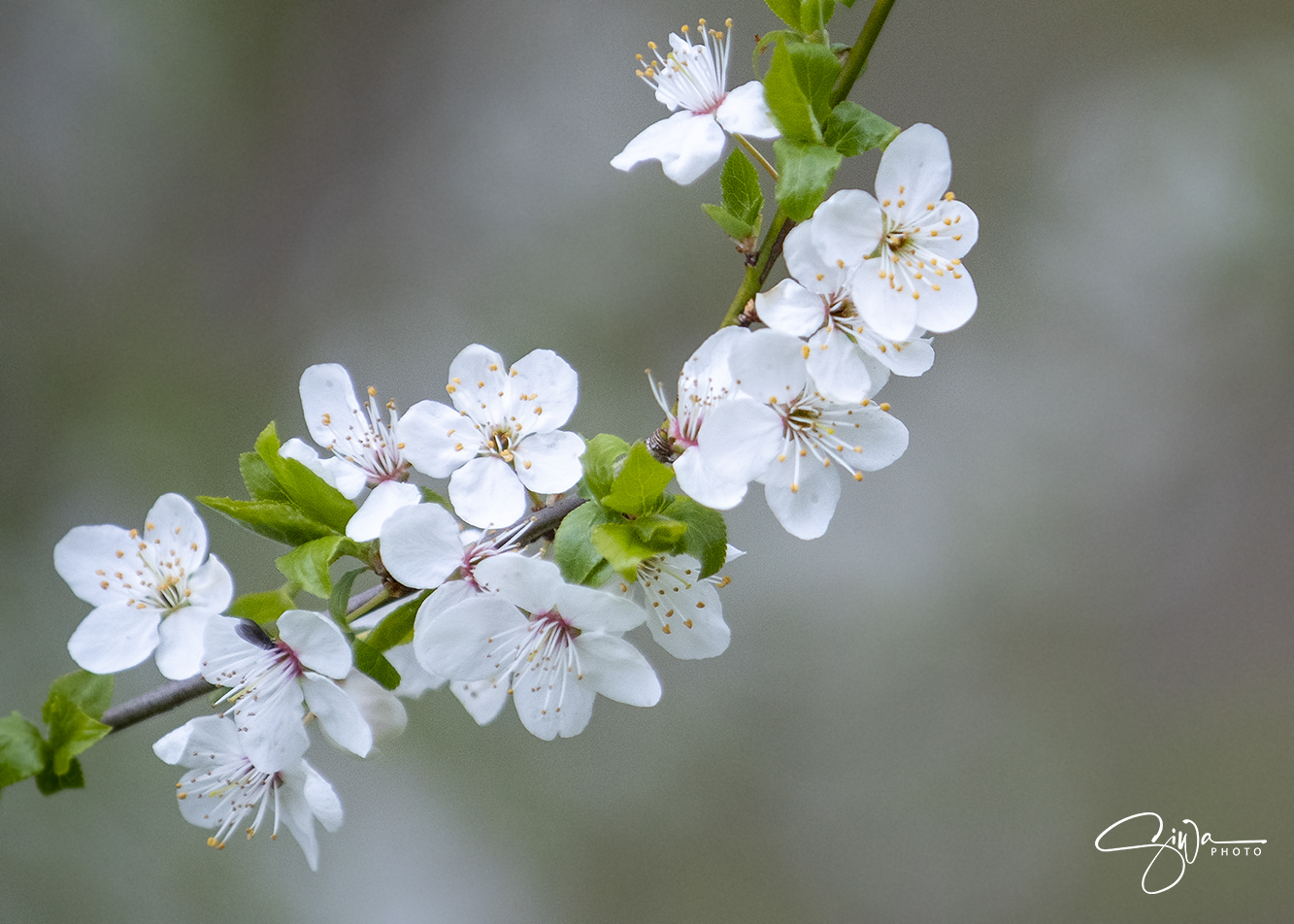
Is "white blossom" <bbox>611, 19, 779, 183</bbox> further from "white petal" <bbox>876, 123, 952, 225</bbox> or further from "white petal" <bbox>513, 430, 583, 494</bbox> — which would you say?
"white petal" <bbox>513, 430, 583, 494</bbox>

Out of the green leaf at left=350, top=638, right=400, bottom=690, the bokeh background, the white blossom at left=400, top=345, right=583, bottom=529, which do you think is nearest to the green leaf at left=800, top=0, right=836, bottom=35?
the white blossom at left=400, top=345, right=583, bottom=529

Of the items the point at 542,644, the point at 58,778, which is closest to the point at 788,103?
the point at 542,644

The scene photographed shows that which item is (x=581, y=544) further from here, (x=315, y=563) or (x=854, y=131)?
(x=854, y=131)

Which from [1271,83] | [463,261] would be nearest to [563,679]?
[463,261]

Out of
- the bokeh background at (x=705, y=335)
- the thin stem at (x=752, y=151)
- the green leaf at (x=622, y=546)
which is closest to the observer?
the green leaf at (x=622, y=546)

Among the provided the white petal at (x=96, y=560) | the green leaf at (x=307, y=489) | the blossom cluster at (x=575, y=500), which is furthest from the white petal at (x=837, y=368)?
the white petal at (x=96, y=560)

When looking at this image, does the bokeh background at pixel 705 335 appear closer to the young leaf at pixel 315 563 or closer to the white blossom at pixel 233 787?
the white blossom at pixel 233 787

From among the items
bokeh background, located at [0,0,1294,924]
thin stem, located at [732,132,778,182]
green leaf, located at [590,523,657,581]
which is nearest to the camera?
green leaf, located at [590,523,657,581]
